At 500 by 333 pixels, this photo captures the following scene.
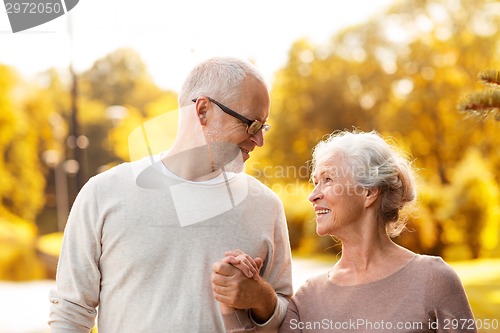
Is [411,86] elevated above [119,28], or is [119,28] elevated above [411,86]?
[119,28]

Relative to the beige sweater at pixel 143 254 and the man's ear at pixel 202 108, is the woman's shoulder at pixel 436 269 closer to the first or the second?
the beige sweater at pixel 143 254

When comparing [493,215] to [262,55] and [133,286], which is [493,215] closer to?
[262,55]

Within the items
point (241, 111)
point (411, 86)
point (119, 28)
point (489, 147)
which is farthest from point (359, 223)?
point (119, 28)

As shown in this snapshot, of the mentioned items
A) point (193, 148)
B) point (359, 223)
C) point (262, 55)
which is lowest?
point (262, 55)

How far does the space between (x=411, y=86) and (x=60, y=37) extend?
643cm

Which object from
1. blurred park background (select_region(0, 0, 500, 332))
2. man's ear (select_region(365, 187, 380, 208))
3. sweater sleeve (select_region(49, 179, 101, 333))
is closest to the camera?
sweater sleeve (select_region(49, 179, 101, 333))

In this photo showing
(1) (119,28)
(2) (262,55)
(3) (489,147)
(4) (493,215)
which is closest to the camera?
(4) (493,215)

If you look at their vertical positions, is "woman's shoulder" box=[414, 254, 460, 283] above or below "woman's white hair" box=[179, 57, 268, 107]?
below

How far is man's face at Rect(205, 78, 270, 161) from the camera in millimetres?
1717

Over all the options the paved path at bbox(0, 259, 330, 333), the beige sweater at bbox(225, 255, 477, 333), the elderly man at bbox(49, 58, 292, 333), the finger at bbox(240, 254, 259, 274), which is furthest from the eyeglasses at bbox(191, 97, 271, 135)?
the paved path at bbox(0, 259, 330, 333)

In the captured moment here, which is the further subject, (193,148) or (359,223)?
(359,223)

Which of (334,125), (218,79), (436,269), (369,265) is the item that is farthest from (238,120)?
(334,125)

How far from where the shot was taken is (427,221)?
9.77m

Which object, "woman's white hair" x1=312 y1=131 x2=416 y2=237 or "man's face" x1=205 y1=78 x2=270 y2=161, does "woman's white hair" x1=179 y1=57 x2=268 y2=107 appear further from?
"woman's white hair" x1=312 y1=131 x2=416 y2=237
